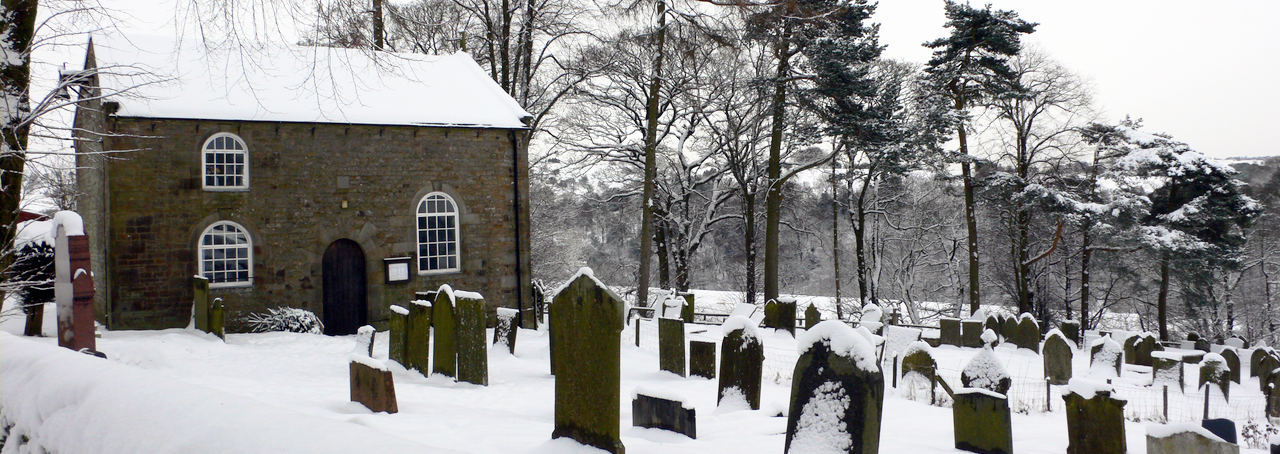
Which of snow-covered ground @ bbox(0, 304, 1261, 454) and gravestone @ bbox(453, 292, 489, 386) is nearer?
snow-covered ground @ bbox(0, 304, 1261, 454)

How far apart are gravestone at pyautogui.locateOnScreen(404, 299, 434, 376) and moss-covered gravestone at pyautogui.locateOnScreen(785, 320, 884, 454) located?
18.6 ft

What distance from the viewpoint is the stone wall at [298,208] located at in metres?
13.6

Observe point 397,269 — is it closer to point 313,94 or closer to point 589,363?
point 313,94

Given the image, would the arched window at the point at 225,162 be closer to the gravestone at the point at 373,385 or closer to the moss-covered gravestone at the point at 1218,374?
the gravestone at the point at 373,385

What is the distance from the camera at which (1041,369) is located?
1297cm

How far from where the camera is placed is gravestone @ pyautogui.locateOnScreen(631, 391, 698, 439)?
5691 mm

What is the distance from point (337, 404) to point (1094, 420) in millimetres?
6785

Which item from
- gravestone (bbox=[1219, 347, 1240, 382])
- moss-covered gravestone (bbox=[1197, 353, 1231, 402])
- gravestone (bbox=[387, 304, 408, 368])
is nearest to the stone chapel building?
gravestone (bbox=[387, 304, 408, 368])

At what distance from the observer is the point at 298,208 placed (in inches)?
583

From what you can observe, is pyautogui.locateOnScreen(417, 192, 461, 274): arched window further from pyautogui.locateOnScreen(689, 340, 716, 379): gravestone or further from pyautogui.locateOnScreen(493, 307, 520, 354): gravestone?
pyautogui.locateOnScreen(689, 340, 716, 379): gravestone

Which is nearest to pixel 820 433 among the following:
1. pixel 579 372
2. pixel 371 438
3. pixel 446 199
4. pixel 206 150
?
pixel 579 372

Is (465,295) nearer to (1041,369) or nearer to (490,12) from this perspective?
(1041,369)


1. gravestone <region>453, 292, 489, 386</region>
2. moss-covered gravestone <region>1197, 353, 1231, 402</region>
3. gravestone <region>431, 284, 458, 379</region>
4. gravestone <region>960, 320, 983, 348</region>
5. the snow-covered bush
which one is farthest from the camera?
gravestone <region>960, 320, 983, 348</region>

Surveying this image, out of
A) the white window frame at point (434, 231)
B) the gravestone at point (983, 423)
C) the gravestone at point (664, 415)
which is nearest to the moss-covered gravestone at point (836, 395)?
the gravestone at point (664, 415)
